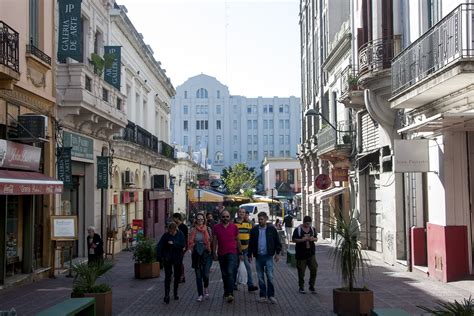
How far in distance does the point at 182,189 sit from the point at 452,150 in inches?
1558

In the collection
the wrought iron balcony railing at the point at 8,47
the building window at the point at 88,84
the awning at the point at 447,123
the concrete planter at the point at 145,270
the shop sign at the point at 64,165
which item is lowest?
the concrete planter at the point at 145,270

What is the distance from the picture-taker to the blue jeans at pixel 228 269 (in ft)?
38.4

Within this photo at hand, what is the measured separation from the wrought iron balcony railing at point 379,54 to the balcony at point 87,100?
781 centimetres

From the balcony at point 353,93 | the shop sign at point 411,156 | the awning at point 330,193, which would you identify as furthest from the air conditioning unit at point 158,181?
the shop sign at point 411,156

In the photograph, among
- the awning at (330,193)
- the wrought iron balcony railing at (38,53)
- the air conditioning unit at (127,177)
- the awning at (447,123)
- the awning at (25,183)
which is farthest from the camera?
the awning at (330,193)

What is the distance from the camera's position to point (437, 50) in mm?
12406

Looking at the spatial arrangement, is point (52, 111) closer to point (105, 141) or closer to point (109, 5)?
point (105, 141)

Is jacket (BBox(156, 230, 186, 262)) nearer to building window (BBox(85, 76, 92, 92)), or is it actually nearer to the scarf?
the scarf

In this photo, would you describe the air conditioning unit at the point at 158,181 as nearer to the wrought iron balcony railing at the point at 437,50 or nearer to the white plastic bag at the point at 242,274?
the wrought iron balcony railing at the point at 437,50

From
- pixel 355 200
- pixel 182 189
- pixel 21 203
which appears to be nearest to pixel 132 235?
pixel 355 200

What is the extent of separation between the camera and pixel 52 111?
1652 cm

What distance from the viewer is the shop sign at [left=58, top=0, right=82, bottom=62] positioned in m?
16.6

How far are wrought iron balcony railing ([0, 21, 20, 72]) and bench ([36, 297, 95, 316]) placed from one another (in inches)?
205

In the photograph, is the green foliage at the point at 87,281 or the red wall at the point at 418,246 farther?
the red wall at the point at 418,246
